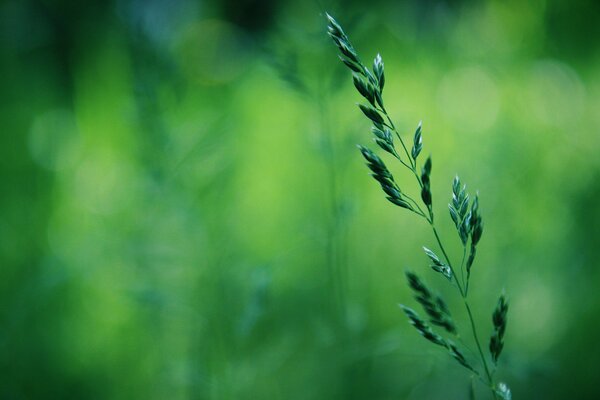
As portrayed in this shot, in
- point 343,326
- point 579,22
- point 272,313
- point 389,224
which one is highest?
point 579,22

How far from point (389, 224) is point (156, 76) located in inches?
37.3

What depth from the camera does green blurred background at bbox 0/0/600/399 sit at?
1107 mm

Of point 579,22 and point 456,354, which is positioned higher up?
point 579,22

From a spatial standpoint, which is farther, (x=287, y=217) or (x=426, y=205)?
(x=287, y=217)

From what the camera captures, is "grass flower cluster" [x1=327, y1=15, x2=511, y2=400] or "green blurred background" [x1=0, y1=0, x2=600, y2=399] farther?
"green blurred background" [x1=0, y1=0, x2=600, y2=399]

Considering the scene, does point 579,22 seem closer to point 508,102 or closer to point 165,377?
point 508,102

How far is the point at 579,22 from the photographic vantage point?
1.43 metres

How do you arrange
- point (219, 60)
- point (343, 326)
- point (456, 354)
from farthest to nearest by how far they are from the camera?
point (219, 60), point (343, 326), point (456, 354)

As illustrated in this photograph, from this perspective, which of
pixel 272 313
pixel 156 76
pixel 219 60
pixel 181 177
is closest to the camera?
pixel 156 76

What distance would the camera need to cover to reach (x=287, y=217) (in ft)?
6.33

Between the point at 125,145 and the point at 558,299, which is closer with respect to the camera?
the point at 558,299

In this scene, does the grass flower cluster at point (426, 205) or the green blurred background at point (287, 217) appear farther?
the green blurred background at point (287, 217)

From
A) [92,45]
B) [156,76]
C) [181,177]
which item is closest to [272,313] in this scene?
[181,177]

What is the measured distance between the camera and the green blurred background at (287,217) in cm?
111
